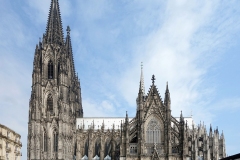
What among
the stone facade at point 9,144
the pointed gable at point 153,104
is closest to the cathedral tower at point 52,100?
the pointed gable at point 153,104

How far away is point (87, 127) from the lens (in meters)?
90.4

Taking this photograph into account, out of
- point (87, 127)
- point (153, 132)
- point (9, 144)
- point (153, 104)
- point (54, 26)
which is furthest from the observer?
point (87, 127)

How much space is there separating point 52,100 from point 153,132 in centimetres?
2451

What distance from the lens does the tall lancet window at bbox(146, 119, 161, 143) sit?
68.2 m

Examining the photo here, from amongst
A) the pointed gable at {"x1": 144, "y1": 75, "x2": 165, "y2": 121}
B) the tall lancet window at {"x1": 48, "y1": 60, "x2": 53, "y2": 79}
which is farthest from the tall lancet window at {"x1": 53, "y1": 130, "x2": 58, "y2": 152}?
the pointed gable at {"x1": 144, "y1": 75, "x2": 165, "y2": 121}

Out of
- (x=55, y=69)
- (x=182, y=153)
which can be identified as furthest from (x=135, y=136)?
(x=55, y=69)

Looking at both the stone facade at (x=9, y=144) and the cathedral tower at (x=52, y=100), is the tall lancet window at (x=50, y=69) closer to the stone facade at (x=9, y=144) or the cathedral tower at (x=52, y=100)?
the cathedral tower at (x=52, y=100)

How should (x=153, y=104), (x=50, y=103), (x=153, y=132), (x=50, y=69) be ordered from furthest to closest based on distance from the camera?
(x=50, y=69) < (x=50, y=103) < (x=153, y=104) < (x=153, y=132)

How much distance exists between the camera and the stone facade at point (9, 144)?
4453 cm

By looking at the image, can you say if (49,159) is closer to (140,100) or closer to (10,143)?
(140,100)

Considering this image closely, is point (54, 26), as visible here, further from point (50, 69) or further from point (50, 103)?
point (50, 103)

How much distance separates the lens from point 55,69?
82.2 m

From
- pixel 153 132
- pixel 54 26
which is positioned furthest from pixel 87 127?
pixel 153 132

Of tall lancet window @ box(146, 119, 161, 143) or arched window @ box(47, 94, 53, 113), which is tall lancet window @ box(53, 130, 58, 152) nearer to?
arched window @ box(47, 94, 53, 113)
